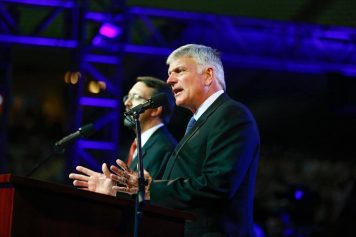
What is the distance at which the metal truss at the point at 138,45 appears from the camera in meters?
8.68

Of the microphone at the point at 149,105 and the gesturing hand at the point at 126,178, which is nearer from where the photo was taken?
the gesturing hand at the point at 126,178

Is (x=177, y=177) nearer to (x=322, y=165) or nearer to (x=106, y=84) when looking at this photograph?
(x=106, y=84)

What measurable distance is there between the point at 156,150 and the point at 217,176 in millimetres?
1537

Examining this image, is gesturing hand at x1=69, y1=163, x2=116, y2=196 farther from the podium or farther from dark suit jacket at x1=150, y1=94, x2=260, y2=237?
the podium

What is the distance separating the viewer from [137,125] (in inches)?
139

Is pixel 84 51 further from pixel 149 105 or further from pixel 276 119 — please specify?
pixel 149 105

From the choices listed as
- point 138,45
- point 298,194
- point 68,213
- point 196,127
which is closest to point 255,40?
point 138,45

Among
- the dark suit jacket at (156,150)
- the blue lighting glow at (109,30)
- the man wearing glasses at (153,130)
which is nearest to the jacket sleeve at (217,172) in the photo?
the man wearing glasses at (153,130)

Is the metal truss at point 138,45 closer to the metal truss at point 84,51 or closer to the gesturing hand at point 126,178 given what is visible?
the metal truss at point 84,51

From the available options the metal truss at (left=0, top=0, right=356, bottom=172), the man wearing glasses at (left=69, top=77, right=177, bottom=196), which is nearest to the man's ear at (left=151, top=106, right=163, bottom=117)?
the man wearing glasses at (left=69, top=77, right=177, bottom=196)

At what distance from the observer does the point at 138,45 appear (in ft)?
31.0

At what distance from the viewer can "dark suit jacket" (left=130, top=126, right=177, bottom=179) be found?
5.03m

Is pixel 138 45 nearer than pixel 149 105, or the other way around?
pixel 149 105

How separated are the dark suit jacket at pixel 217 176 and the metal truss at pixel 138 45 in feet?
15.1
